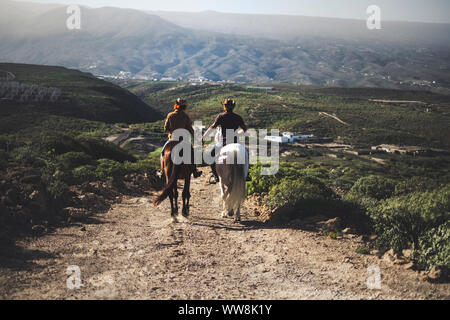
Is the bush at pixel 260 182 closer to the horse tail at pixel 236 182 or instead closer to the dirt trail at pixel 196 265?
the horse tail at pixel 236 182

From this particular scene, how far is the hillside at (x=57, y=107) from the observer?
42156 mm

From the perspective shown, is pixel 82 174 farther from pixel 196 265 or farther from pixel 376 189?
pixel 376 189

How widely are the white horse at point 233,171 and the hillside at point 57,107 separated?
33083mm

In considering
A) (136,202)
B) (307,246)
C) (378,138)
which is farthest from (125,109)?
(307,246)

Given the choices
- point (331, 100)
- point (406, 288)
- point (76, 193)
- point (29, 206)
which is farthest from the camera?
point (331, 100)

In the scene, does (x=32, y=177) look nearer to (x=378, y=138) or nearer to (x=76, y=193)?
(x=76, y=193)

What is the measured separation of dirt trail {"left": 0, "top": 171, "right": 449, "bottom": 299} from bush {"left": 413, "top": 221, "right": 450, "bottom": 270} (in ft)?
0.96

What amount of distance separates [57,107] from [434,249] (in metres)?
56.2

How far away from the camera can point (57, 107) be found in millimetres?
53562

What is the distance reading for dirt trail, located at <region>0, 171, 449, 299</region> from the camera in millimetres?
4727

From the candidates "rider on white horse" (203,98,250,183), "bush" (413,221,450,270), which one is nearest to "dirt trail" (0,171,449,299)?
"bush" (413,221,450,270)

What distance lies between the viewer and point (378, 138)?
6800 centimetres

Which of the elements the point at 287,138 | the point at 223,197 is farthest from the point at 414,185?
the point at 287,138
